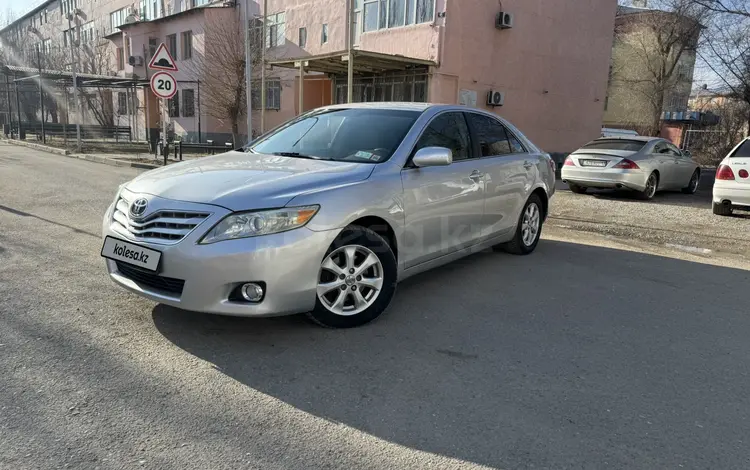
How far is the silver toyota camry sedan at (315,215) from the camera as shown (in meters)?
3.43

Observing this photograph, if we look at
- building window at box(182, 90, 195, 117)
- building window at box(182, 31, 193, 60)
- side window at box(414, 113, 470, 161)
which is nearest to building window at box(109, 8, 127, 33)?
building window at box(182, 31, 193, 60)

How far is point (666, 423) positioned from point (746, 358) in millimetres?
1395

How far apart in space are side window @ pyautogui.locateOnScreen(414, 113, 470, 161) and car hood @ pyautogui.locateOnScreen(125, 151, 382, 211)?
2.79ft

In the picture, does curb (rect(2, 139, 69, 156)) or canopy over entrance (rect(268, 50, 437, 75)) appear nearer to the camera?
canopy over entrance (rect(268, 50, 437, 75))

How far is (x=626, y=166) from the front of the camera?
11.7 m

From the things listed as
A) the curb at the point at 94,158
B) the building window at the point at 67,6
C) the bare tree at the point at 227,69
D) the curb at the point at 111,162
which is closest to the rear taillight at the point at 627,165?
the curb at the point at 94,158

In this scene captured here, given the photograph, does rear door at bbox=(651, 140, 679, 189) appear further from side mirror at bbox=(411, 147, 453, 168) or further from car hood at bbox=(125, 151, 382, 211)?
car hood at bbox=(125, 151, 382, 211)

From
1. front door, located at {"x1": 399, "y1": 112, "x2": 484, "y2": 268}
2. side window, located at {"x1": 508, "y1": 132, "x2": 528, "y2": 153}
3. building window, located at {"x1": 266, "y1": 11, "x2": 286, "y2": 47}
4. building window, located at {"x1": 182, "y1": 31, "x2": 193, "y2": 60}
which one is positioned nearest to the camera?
front door, located at {"x1": 399, "y1": 112, "x2": 484, "y2": 268}

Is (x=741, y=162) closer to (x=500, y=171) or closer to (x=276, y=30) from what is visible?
(x=500, y=171)

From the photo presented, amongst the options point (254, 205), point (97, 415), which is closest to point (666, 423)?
point (254, 205)

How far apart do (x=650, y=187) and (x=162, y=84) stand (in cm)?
1163

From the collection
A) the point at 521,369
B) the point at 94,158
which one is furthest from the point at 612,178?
the point at 94,158

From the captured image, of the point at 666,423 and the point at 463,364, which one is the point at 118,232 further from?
the point at 666,423

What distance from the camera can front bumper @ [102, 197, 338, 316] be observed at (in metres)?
3.37
